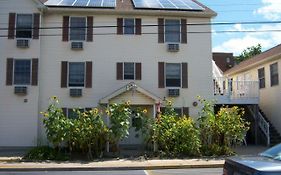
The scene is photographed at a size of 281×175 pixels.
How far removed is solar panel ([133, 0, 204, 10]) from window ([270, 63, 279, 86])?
660 centimetres

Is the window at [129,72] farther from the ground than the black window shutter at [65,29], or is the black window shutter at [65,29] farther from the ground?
the black window shutter at [65,29]

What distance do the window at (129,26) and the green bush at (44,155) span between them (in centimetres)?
891

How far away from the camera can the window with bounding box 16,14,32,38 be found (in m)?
24.4

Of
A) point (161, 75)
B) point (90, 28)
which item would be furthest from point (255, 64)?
point (90, 28)

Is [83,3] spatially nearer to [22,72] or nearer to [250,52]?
[22,72]

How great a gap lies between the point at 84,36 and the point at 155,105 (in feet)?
19.9

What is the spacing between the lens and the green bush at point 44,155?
19297mm

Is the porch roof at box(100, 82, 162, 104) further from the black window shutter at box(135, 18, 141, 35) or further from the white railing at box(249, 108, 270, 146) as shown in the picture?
the white railing at box(249, 108, 270, 146)

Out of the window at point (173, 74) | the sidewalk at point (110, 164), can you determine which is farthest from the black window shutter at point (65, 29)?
the sidewalk at point (110, 164)

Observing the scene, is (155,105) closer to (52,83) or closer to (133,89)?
(133,89)

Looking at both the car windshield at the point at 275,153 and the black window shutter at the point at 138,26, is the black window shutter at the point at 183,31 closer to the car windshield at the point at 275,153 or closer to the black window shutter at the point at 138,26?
the black window shutter at the point at 138,26

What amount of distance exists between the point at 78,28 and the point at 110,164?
10.1 metres

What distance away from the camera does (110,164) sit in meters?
17.8

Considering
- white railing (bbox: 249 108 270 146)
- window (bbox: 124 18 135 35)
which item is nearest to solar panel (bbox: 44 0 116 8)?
window (bbox: 124 18 135 35)
